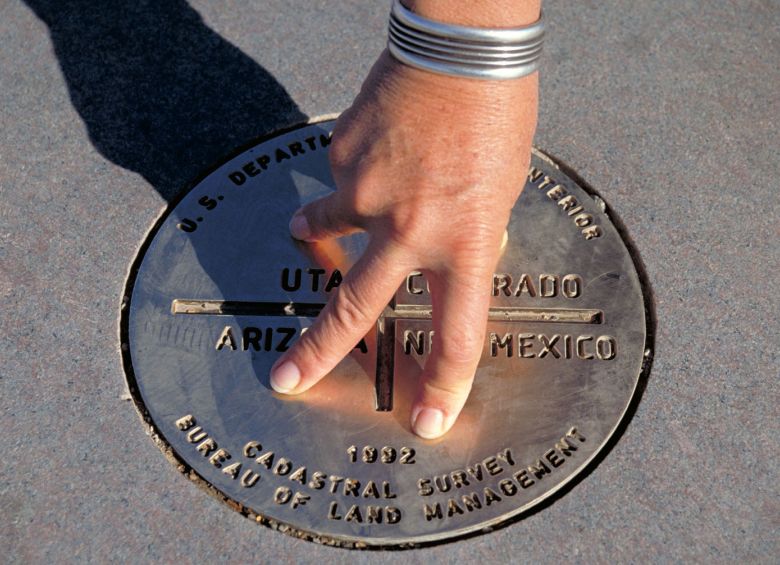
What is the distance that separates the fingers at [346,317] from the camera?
1.47 m

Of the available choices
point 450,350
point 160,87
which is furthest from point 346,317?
point 160,87

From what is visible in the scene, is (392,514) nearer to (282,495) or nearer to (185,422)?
(282,495)

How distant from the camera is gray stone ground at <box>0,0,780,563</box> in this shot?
61.8 inches

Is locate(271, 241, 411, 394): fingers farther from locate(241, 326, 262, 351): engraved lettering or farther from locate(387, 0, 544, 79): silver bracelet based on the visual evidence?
locate(387, 0, 544, 79): silver bracelet

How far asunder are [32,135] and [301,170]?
0.70 m

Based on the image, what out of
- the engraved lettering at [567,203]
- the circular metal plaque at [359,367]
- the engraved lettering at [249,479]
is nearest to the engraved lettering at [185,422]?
the circular metal plaque at [359,367]

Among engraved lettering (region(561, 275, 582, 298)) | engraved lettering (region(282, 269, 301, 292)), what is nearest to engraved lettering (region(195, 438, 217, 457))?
engraved lettering (region(282, 269, 301, 292))

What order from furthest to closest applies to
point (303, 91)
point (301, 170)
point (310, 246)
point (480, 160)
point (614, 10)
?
point (614, 10) < point (303, 91) < point (301, 170) < point (310, 246) < point (480, 160)

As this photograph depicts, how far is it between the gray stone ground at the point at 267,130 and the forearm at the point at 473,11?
28.0 inches

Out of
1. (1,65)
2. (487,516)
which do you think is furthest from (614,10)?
(1,65)

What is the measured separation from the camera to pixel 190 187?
2016mm

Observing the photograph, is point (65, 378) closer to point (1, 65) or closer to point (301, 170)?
point (301, 170)

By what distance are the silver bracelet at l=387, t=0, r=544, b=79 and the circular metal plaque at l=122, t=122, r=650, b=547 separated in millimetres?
572

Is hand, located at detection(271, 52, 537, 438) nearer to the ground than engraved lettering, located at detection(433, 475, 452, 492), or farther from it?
farther from it
